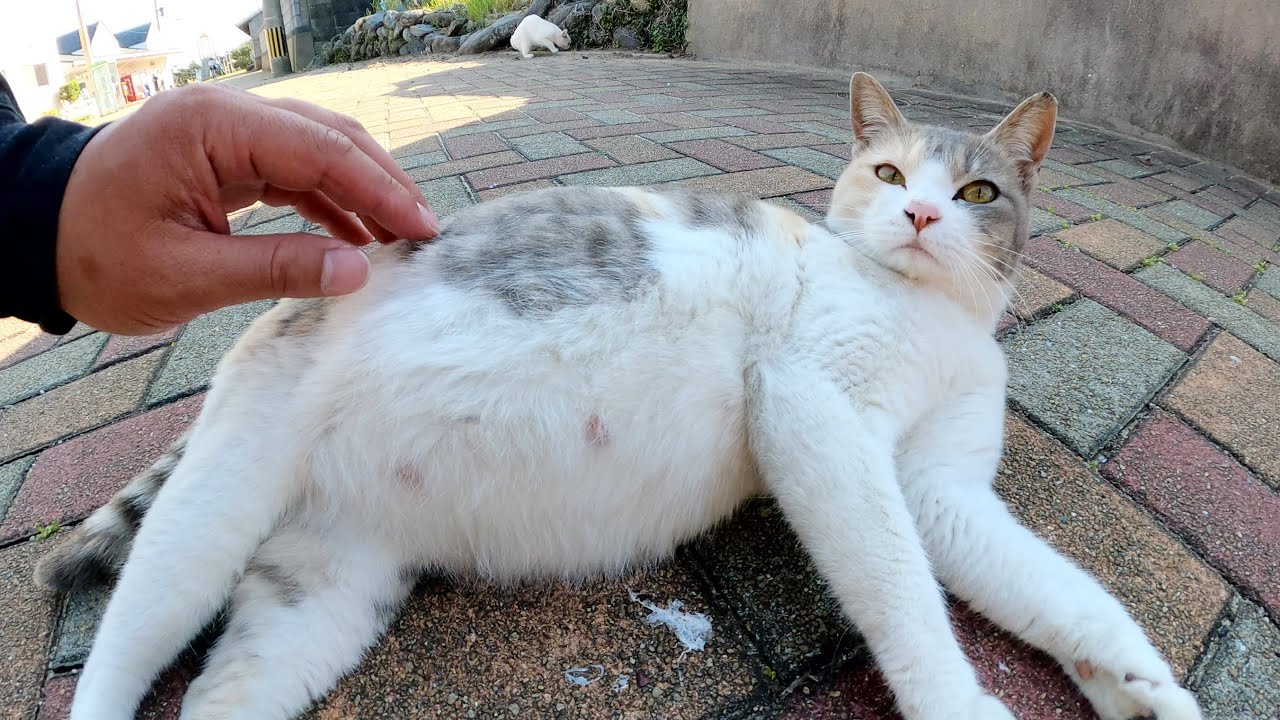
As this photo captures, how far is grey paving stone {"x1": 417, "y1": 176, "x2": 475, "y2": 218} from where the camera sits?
2.88 metres

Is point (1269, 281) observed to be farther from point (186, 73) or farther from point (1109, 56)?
point (186, 73)

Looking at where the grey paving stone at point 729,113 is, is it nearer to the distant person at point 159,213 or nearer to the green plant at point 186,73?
the distant person at point 159,213

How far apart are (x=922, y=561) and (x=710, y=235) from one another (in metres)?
0.81

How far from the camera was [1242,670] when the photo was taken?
1212 millimetres

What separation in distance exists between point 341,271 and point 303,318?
0.26 m

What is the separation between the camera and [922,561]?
1182mm

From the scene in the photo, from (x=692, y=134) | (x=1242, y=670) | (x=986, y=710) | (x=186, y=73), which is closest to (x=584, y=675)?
(x=986, y=710)

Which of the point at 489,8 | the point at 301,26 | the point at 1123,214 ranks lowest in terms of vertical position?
the point at 1123,214

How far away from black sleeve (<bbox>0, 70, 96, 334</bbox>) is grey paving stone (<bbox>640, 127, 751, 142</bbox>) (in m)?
3.14

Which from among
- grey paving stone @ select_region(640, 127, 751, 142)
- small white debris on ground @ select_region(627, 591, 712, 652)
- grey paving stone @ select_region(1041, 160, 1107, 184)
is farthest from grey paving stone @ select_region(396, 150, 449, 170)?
grey paving stone @ select_region(1041, 160, 1107, 184)

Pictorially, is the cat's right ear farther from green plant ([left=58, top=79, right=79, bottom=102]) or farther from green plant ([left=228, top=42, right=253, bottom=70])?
green plant ([left=58, top=79, right=79, bottom=102])

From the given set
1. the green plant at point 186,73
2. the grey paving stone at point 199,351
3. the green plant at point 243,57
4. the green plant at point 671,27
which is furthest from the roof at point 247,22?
the grey paving stone at point 199,351

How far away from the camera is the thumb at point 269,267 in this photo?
1.12 metres

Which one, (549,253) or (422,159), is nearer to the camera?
(549,253)
